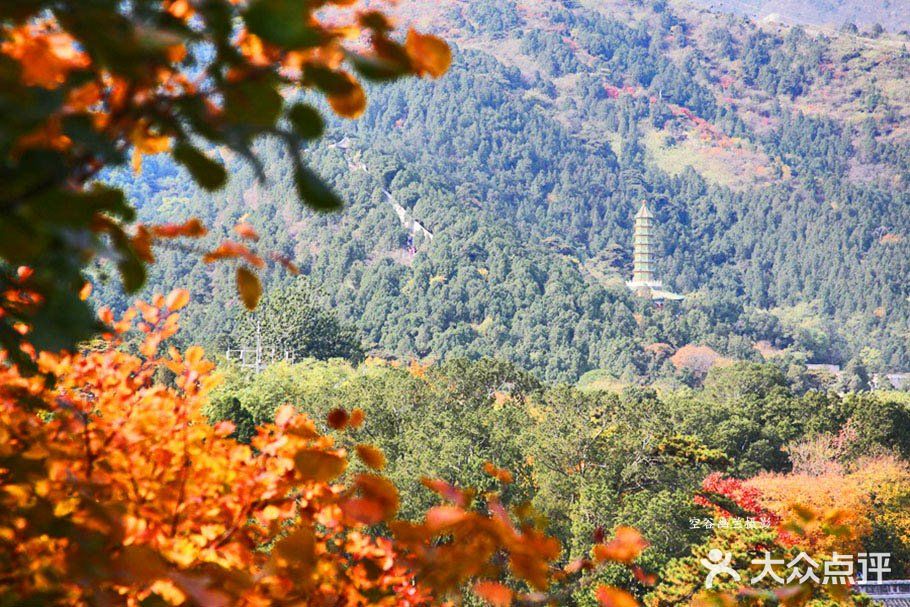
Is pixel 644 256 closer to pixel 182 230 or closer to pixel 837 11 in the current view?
pixel 182 230

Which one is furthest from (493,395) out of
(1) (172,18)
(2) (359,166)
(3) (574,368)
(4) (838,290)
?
(4) (838,290)

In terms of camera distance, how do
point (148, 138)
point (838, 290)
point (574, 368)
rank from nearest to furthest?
point (148, 138) < point (574, 368) < point (838, 290)

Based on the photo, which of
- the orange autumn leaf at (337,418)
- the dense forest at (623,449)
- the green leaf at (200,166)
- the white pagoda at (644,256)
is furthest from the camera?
the white pagoda at (644,256)

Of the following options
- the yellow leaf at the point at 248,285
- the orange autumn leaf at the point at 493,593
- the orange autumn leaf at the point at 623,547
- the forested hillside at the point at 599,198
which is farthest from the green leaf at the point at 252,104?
the forested hillside at the point at 599,198

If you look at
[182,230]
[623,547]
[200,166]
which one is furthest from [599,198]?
[200,166]

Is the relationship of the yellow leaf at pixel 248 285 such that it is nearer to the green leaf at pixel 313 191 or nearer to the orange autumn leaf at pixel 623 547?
the green leaf at pixel 313 191

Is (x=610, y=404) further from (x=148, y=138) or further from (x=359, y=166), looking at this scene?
(x=359, y=166)
